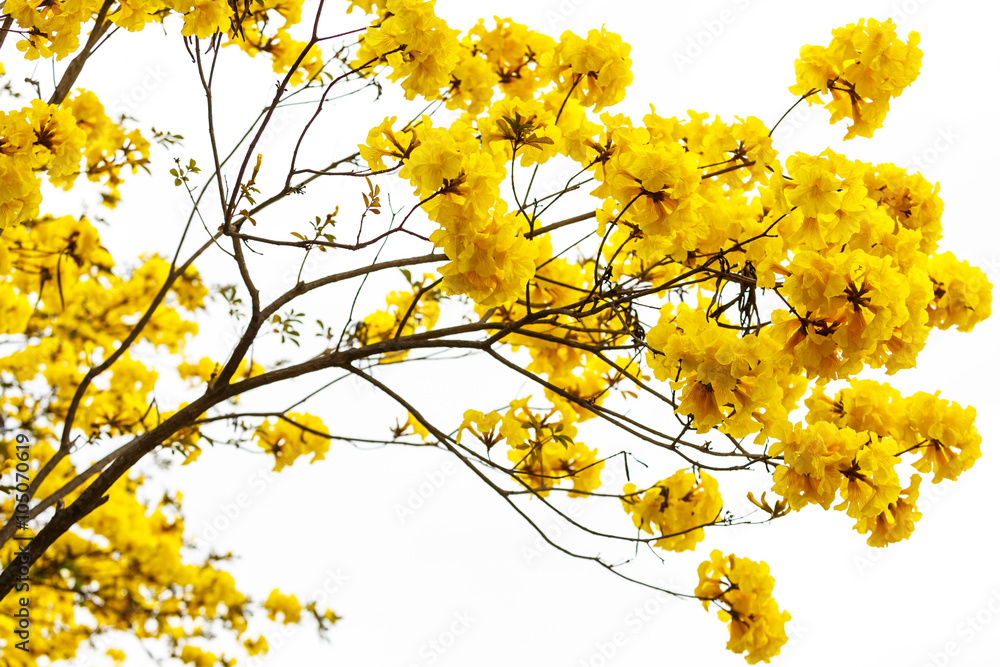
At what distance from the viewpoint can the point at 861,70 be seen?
159 centimetres

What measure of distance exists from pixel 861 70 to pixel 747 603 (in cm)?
115

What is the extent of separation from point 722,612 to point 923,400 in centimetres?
63

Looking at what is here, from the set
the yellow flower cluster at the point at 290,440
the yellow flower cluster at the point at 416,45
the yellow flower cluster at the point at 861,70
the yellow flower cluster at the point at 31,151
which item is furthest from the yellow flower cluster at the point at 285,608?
the yellow flower cluster at the point at 861,70

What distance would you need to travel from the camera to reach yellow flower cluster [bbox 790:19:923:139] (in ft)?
5.03

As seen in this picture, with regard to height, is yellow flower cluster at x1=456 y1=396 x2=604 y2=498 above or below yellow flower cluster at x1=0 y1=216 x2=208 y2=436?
below

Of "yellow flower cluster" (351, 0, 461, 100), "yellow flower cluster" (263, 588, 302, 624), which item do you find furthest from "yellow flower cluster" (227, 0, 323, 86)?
"yellow flower cluster" (263, 588, 302, 624)

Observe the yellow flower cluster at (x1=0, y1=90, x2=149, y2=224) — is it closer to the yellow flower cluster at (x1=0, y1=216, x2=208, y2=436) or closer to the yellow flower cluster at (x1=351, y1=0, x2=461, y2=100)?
the yellow flower cluster at (x1=351, y1=0, x2=461, y2=100)

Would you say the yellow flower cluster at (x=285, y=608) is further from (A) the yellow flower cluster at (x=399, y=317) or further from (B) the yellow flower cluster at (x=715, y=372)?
(B) the yellow flower cluster at (x=715, y=372)

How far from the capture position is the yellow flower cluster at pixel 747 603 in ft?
5.51

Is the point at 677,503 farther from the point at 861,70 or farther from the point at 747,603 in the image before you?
the point at 861,70

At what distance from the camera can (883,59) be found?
1.55m

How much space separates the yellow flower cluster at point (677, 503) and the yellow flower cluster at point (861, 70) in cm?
84

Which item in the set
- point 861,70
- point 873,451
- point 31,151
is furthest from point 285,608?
point 861,70

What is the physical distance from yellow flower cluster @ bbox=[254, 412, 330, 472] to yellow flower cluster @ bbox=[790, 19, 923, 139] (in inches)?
59.0
